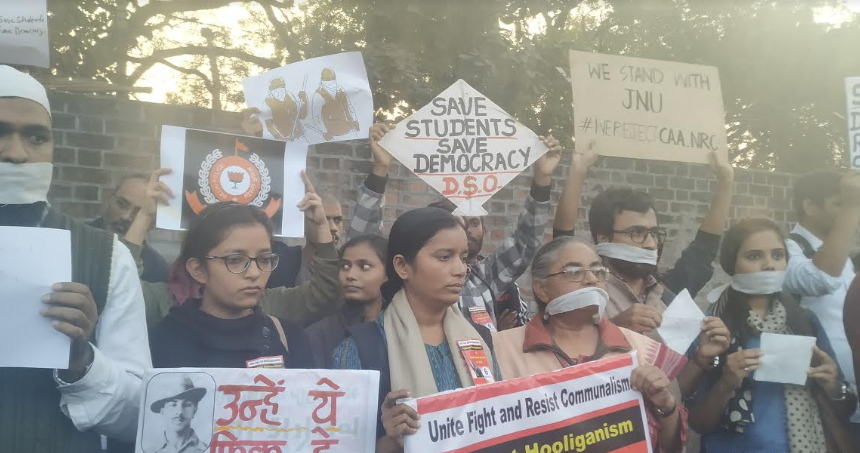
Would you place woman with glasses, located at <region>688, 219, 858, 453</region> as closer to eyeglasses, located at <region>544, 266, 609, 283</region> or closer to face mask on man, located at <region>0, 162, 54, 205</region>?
eyeglasses, located at <region>544, 266, 609, 283</region>

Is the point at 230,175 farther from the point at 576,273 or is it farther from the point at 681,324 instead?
the point at 681,324

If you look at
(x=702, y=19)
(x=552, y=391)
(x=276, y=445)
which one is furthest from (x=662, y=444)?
(x=702, y=19)

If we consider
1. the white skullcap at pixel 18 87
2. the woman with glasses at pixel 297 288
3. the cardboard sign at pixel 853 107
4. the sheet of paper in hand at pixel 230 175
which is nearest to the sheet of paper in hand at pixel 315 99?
the sheet of paper in hand at pixel 230 175

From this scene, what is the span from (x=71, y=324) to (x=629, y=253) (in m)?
2.48

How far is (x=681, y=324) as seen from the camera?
329cm

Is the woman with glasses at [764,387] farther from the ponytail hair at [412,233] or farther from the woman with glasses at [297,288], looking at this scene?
the woman with glasses at [297,288]

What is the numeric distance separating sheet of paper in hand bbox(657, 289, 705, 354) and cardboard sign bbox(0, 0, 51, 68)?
128 inches

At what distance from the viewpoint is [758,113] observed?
37.2 ft

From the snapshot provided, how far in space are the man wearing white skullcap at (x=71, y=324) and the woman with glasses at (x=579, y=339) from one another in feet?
4.29

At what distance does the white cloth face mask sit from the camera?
3705 millimetres

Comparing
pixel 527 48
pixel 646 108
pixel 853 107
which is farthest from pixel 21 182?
pixel 527 48

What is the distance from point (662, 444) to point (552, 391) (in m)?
0.57

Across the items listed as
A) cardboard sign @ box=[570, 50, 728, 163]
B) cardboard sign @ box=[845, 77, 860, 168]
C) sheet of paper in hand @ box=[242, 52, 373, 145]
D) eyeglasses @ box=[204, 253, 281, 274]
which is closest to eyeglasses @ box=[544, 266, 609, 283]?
eyeglasses @ box=[204, 253, 281, 274]

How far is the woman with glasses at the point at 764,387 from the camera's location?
3404 mm
